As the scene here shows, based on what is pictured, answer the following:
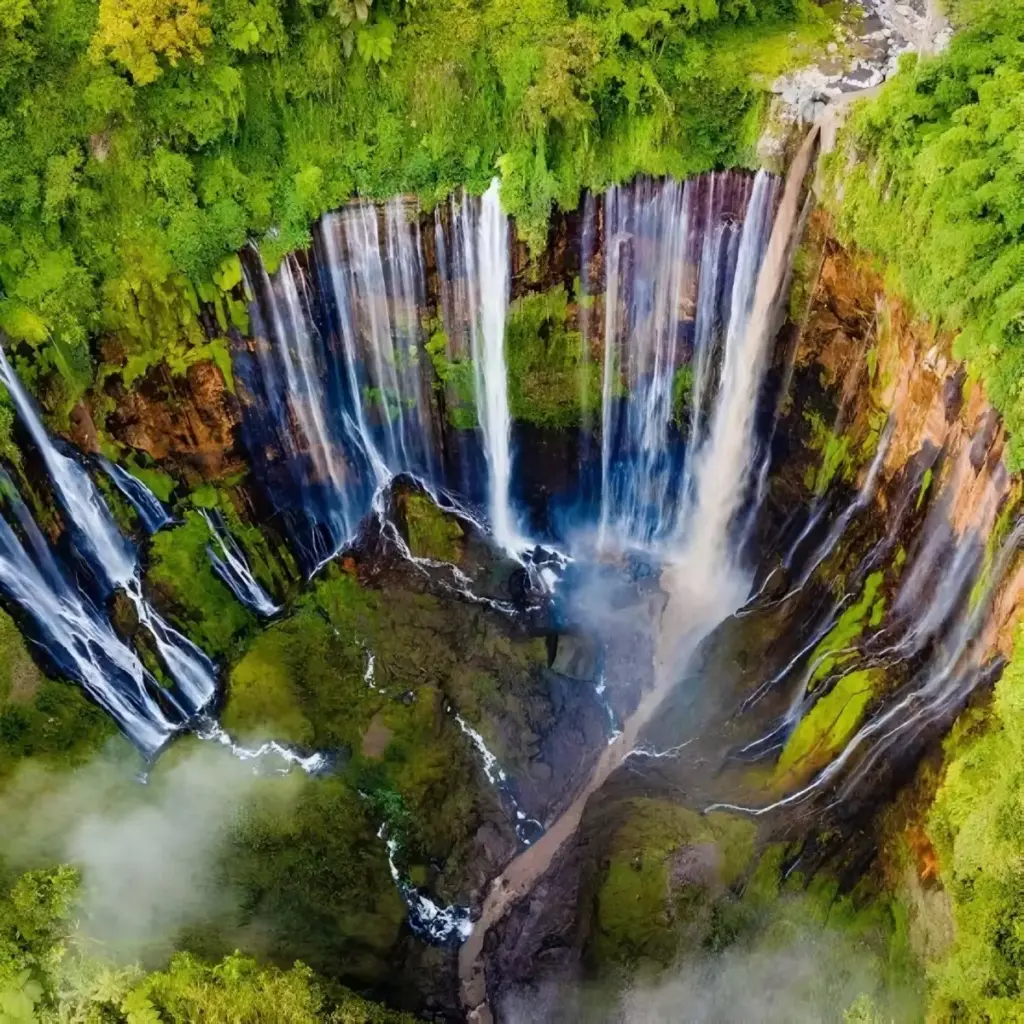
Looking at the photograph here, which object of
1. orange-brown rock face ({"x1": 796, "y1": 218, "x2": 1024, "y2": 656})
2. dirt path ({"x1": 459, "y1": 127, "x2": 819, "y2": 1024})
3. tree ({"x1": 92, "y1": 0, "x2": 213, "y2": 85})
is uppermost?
tree ({"x1": 92, "y1": 0, "x2": 213, "y2": 85})

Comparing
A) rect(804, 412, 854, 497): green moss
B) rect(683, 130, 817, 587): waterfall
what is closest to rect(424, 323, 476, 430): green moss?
rect(683, 130, 817, 587): waterfall

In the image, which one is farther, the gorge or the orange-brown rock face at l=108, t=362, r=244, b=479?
the orange-brown rock face at l=108, t=362, r=244, b=479

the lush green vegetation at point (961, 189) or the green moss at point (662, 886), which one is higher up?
the lush green vegetation at point (961, 189)

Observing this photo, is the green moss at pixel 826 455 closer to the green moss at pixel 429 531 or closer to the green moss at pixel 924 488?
the green moss at pixel 924 488

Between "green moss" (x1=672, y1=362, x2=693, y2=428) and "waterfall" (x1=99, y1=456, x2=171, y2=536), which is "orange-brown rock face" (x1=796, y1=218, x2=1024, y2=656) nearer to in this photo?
"green moss" (x1=672, y1=362, x2=693, y2=428)

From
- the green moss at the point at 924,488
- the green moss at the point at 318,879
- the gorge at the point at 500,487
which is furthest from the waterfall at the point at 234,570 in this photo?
the green moss at the point at 924,488

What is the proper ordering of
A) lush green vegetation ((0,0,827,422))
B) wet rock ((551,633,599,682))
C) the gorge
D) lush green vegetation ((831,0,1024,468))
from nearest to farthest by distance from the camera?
lush green vegetation ((831,0,1024,468)), the gorge, lush green vegetation ((0,0,827,422)), wet rock ((551,633,599,682))

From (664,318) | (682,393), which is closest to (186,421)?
(664,318)
